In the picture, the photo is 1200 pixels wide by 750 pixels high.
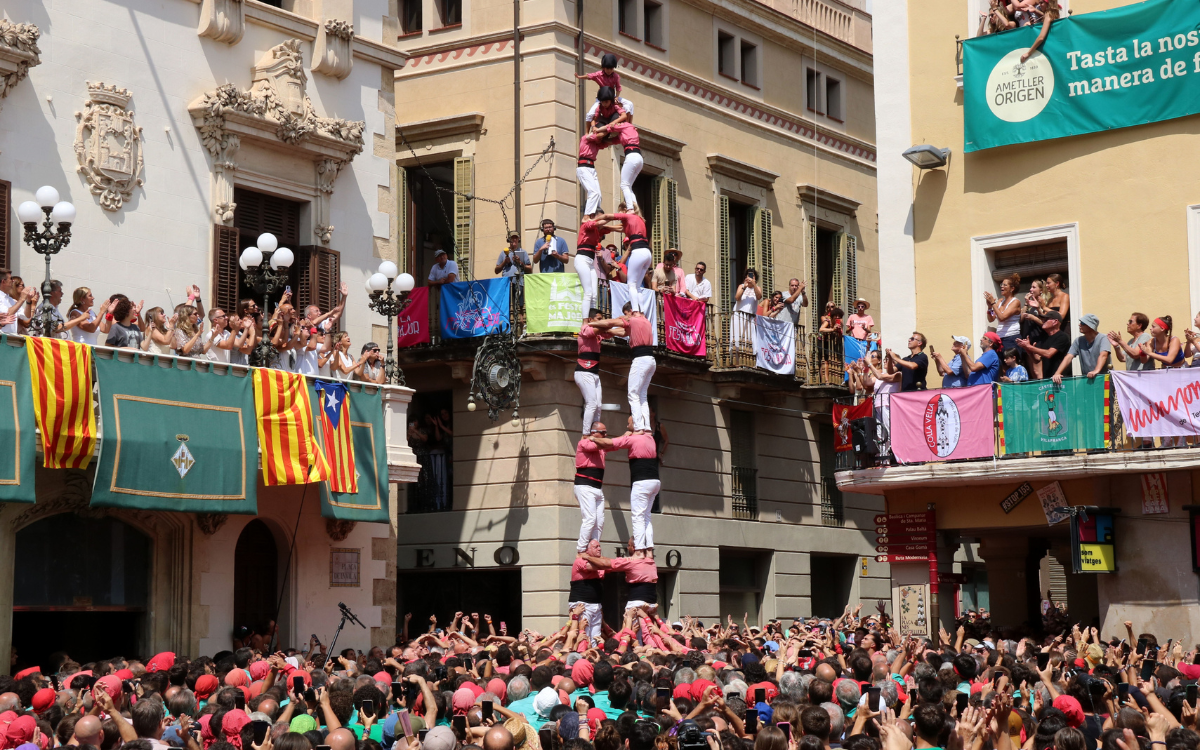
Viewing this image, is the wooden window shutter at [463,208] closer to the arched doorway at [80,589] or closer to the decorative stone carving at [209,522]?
the decorative stone carving at [209,522]

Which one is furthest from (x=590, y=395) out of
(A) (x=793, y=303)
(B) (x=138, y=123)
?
(A) (x=793, y=303)

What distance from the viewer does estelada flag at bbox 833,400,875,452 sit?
26922 millimetres

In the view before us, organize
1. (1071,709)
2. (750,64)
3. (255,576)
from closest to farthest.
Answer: (1071,709) → (255,576) → (750,64)

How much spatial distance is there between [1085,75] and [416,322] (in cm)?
1301

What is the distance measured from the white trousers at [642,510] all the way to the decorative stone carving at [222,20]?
9.36 metres

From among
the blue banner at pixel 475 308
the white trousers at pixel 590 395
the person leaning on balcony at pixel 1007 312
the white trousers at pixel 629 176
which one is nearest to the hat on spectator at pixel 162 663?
the white trousers at pixel 590 395

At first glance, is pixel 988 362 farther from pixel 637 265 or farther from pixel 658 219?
pixel 658 219

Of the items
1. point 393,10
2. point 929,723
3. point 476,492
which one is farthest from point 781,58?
point 929,723

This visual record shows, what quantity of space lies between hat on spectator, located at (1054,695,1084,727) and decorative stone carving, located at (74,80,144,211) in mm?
16073

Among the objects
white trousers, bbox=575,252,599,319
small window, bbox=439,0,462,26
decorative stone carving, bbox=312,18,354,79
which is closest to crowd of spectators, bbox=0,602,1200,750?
white trousers, bbox=575,252,599,319

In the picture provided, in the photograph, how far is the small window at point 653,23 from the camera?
34.4 meters

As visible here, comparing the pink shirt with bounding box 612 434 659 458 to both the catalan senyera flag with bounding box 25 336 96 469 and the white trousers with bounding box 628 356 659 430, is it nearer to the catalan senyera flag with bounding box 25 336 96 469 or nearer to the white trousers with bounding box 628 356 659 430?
the white trousers with bounding box 628 356 659 430

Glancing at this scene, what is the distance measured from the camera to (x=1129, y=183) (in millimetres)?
25391

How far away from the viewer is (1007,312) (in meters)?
25.6
